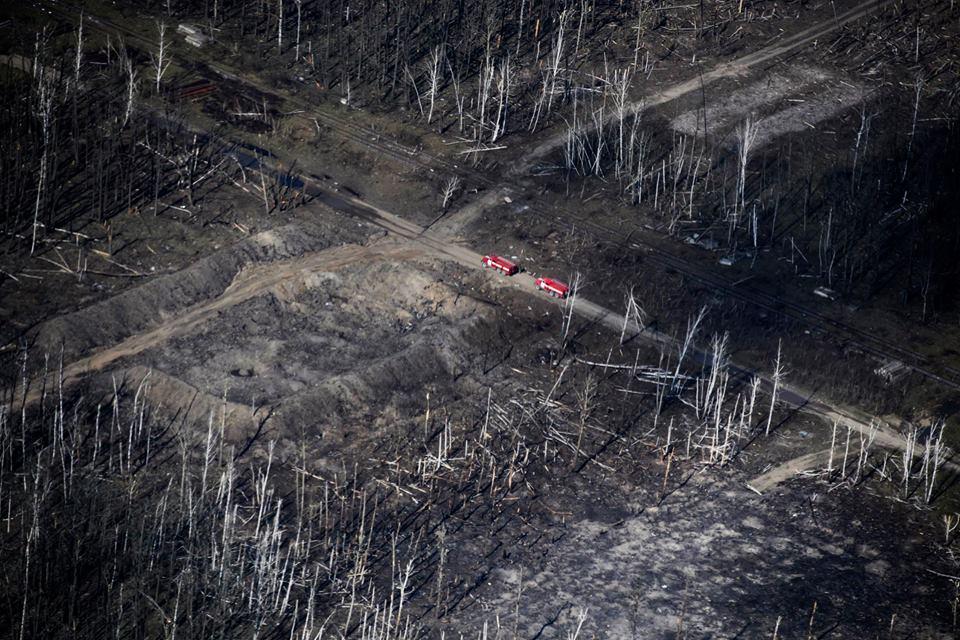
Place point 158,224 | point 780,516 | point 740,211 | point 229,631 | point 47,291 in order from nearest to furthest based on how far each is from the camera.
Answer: point 229,631, point 780,516, point 47,291, point 158,224, point 740,211

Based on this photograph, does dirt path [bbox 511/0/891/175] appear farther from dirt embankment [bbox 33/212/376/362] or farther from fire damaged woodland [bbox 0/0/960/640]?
dirt embankment [bbox 33/212/376/362]

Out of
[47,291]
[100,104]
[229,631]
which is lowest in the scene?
[229,631]

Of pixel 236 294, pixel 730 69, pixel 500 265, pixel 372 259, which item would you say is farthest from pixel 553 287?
pixel 730 69

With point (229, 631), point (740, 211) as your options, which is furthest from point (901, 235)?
point (229, 631)

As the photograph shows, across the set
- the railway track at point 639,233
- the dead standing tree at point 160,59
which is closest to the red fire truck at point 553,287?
the railway track at point 639,233

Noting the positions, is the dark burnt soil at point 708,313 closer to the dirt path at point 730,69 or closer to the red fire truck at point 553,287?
the red fire truck at point 553,287

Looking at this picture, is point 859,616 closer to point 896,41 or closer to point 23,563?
point 23,563

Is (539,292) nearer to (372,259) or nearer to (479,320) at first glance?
(479,320)
